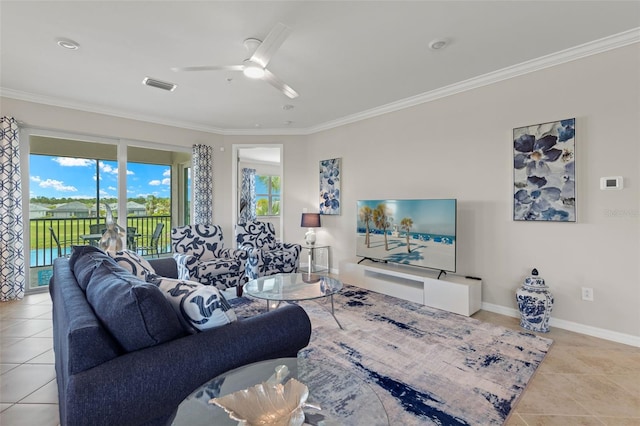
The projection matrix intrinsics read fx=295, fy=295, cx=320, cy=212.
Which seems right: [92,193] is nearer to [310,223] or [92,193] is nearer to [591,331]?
[310,223]

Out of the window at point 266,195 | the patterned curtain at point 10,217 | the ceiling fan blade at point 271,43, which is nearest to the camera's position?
the ceiling fan blade at point 271,43

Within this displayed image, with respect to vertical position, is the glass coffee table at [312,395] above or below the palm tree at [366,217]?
below

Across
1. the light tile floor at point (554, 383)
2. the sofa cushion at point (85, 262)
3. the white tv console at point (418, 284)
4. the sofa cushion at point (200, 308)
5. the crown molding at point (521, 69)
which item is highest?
the crown molding at point (521, 69)

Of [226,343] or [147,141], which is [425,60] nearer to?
[226,343]

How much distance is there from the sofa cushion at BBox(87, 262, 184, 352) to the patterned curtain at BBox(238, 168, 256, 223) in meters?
5.92

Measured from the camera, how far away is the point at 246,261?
13.2 ft

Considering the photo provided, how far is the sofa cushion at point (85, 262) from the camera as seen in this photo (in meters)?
1.64

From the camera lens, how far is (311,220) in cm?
512

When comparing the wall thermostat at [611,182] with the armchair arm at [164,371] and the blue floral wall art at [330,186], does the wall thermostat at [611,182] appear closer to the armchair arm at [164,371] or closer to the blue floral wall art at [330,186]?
the armchair arm at [164,371]

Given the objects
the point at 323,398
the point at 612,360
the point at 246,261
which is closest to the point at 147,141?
the point at 246,261

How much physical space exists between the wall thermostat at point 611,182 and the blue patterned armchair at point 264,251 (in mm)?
3451

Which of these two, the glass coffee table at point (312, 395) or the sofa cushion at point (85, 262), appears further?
the sofa cushion at point (85, 262)

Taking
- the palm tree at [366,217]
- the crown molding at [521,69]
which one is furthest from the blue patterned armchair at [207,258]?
the crown molding at [521,69]

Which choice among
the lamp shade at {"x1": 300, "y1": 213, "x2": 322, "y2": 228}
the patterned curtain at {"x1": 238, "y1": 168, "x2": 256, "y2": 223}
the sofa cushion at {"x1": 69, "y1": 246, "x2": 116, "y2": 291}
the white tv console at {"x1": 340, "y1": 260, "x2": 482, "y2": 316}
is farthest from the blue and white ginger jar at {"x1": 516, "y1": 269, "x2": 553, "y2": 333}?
the patterned curtain at {"x1": 238, "y1": 168, "x2": 256, "y2": 223}
